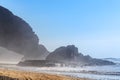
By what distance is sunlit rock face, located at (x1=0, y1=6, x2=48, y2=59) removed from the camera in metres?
148

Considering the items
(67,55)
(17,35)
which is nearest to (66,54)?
(67,55)

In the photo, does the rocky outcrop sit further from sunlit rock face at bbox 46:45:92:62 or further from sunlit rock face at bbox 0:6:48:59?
sunlit rock face at bbox 0:6:48:59

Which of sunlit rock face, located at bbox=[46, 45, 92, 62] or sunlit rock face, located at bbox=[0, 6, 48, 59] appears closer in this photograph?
sunlit rock face, located at bbox=[46, 45, 92, 62]

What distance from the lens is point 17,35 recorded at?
153m

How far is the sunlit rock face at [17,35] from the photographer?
148 meters

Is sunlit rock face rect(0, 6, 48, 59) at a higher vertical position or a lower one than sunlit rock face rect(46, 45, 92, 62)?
higher

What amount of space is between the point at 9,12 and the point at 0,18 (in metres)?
7.96

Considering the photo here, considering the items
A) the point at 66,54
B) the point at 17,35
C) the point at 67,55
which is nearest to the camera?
the point at 67,55

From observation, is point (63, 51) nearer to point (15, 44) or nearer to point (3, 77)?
point (15, 44)

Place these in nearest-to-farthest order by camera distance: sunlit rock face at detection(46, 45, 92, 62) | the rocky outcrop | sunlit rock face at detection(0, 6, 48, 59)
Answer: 1. the rocky outcrop
2. sunlit rock face at detection(46, 45, 92, 62)
3. sunlit rock face at detection(0, 6, 48, 59)

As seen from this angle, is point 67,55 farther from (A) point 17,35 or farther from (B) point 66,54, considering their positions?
(A) point 17,35

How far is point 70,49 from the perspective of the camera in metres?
143

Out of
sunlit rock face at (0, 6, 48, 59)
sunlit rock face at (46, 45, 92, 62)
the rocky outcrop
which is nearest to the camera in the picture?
the rocky outcrop

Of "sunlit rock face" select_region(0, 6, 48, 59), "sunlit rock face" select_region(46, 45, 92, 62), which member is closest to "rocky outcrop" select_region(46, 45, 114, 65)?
"sunlit rock face" select_region(46, 45, 92, 62)
